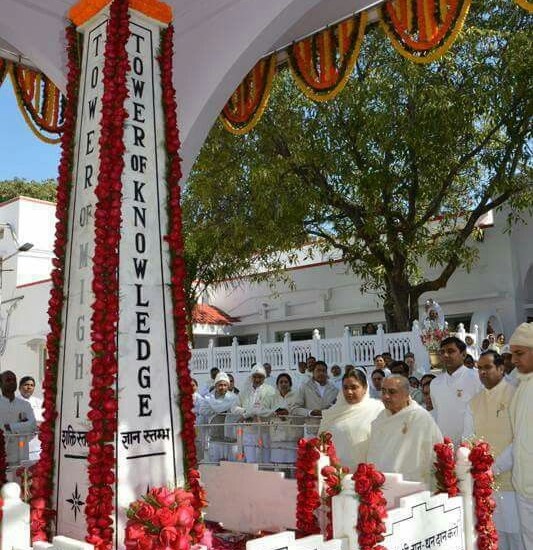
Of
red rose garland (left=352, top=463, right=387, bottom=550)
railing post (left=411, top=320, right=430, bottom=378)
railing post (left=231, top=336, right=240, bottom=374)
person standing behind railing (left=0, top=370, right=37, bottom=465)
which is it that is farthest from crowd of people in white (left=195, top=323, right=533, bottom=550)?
railing post (left=231, top=336, right=240, bottom=374)

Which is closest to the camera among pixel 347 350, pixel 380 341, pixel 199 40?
pixel 199 40

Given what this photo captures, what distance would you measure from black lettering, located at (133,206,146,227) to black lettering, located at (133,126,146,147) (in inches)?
13.9

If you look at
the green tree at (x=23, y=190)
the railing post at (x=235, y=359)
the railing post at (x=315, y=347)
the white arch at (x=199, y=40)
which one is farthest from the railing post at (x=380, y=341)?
the green tree at (x=23, y=190)

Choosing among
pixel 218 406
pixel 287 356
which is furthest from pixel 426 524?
pixel 287 356

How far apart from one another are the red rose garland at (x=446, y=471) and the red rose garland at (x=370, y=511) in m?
0.77

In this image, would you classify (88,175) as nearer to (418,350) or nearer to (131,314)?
(131,314)

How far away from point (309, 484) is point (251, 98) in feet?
11.8

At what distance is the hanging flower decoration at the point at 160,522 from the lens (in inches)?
93.0

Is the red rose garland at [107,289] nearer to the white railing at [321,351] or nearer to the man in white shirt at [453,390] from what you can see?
the man in white shirt at [453,390]

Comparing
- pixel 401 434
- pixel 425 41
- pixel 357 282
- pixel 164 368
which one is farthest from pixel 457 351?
pixel 357 282

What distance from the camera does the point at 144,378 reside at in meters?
3.34

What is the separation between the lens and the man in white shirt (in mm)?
5422

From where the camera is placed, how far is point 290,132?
1133 centimetres

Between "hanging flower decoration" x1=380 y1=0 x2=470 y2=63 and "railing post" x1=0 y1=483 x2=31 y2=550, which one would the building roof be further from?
"railing post" x1=0 y1=483 x2=31 y2=550
